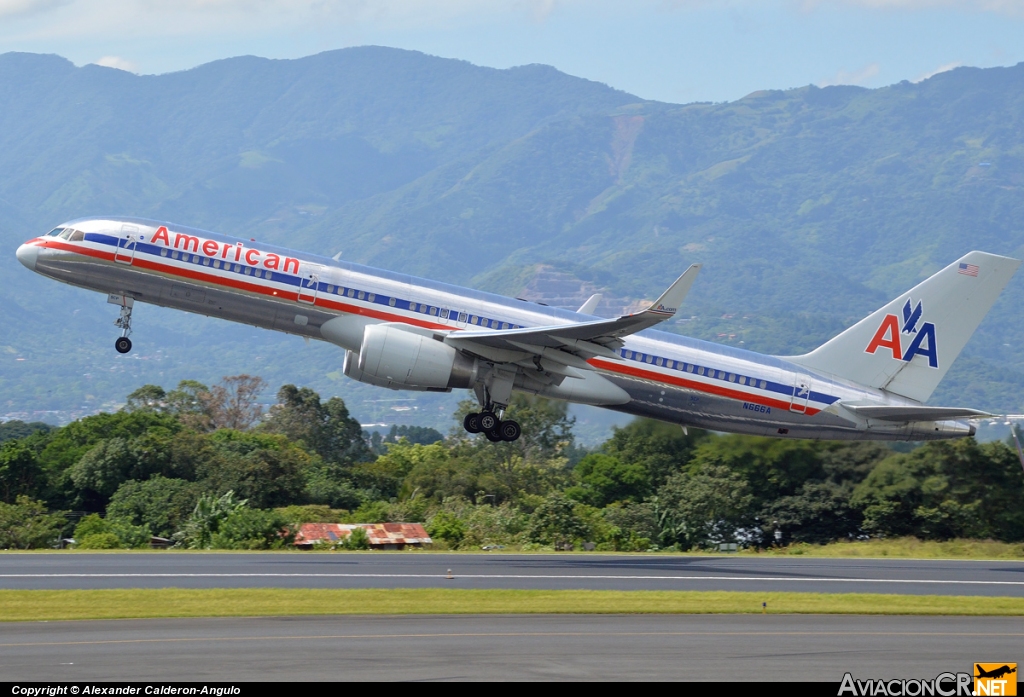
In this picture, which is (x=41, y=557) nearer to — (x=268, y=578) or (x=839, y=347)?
(x=268, y=578)

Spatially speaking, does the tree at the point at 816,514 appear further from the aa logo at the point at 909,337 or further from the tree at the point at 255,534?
the tree at the point at 255,534

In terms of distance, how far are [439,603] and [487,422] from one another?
1238 centimetres

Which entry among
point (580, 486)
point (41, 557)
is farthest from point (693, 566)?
point (580, 486)

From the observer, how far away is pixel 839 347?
4178 centimetres

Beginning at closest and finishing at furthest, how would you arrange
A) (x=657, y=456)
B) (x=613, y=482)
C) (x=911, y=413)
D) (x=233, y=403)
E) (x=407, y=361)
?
(x=407, y=361) → (x=911, y=413) → (x=657, y=456) → (x=613, y=482) → (x=233, y=403)

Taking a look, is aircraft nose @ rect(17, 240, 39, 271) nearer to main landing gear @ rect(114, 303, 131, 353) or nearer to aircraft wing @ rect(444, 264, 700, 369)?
main landing gear @ rect(114, 303, 131, 353)

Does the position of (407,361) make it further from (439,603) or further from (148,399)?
(148,399)

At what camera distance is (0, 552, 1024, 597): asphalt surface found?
3061 cm

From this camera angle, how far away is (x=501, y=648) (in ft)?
67.8

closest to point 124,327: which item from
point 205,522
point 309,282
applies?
point 309,282

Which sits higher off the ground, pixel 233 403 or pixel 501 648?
pixel 501 648

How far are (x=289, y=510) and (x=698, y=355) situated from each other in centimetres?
1927

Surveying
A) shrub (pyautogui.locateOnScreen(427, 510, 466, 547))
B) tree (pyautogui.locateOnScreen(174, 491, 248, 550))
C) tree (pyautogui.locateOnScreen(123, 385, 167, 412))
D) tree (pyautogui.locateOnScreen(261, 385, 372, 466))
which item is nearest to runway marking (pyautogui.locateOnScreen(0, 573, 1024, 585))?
tree (pyautogui.locateOnScreen(174, 491, 248, 550))

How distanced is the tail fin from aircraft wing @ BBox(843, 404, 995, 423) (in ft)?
4.51
